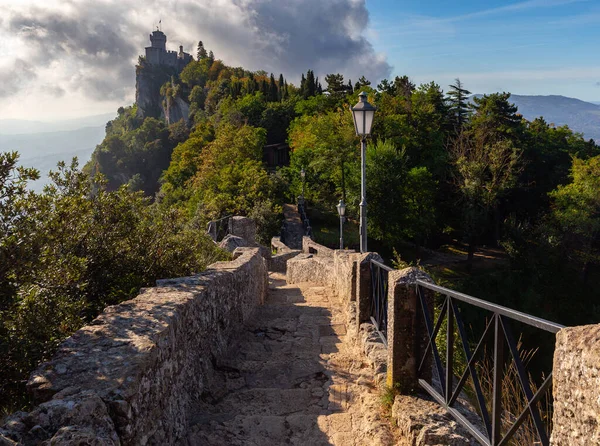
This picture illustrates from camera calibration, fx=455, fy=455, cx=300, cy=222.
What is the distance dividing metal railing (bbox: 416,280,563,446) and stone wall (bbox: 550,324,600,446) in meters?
0.21

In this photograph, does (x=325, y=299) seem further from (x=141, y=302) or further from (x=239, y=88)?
(x=239, y=88)

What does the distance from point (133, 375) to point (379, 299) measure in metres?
3.49

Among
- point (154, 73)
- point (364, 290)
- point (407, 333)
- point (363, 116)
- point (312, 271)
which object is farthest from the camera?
point (154, 73)

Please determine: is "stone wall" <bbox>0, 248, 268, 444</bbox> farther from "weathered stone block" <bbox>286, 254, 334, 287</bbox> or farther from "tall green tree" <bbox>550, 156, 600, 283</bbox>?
"tall green tree" <bbox>550, 156, 600, 283</bbox>

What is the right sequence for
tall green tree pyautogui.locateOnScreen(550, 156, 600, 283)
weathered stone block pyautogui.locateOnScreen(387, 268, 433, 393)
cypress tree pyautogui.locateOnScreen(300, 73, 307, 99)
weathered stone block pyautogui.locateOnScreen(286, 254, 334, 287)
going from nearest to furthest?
weathered stone block pyautogui.locateOnScreen(387, 268, 433, 393) → weathered stone block pyautogui.locateOnScreen(286, 254, 334, 287) → tall green tree pyautogui.locateOnScreen(550, 156, 600, 283) → cypress tree pyautogui.locateOnScreen(300, 73, 307, 99)

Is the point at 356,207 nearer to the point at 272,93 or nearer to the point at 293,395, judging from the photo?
the point at 293,395

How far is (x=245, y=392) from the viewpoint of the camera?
4676mm

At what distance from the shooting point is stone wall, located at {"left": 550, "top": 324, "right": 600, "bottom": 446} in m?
1.72

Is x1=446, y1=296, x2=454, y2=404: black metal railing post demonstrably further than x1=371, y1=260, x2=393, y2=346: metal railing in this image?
No

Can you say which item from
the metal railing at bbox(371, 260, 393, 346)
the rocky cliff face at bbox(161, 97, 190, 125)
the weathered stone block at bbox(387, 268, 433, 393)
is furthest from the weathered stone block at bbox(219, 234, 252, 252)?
the rocky cliff face at bbox(161, 97, 190, 125)

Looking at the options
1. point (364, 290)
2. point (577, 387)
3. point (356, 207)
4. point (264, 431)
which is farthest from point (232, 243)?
point (356, 207)

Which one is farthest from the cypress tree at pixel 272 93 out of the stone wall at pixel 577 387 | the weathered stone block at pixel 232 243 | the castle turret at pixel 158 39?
the castle turret at pixel 158 39

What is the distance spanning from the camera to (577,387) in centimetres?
182

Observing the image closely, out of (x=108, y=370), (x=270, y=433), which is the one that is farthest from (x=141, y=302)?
(x=270, y=433)
